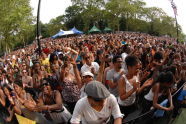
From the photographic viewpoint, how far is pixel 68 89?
4824 millimetres

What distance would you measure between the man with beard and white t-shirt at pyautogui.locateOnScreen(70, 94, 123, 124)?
63.0 inches

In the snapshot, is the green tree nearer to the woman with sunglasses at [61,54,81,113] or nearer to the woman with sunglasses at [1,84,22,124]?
the woman with sunglasses at [1,84,22,124]

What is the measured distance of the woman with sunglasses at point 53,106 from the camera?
4.08 m

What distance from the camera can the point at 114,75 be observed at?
14.7 ft

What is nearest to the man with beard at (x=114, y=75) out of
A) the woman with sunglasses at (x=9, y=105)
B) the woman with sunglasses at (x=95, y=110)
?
the woman with sunglasses at (x=95, y=110)

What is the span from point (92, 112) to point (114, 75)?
189 centimetres

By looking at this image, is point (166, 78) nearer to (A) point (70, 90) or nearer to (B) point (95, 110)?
(B) point (95, 110)

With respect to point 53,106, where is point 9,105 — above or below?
below

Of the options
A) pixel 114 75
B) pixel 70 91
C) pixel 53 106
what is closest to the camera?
pixel 53 106

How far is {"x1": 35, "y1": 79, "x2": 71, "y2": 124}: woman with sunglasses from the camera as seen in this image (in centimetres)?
408

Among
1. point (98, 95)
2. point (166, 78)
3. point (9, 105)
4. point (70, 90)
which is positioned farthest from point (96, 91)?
point (9, 105)

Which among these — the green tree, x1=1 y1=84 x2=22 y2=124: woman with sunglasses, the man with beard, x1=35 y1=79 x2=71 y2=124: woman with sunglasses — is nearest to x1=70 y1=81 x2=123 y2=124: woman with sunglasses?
x1=35 y1=79 x2=71 y2=124: woman with sunglasses

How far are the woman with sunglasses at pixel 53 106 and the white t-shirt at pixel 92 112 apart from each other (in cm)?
138

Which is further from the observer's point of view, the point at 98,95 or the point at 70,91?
the point at 70,91
